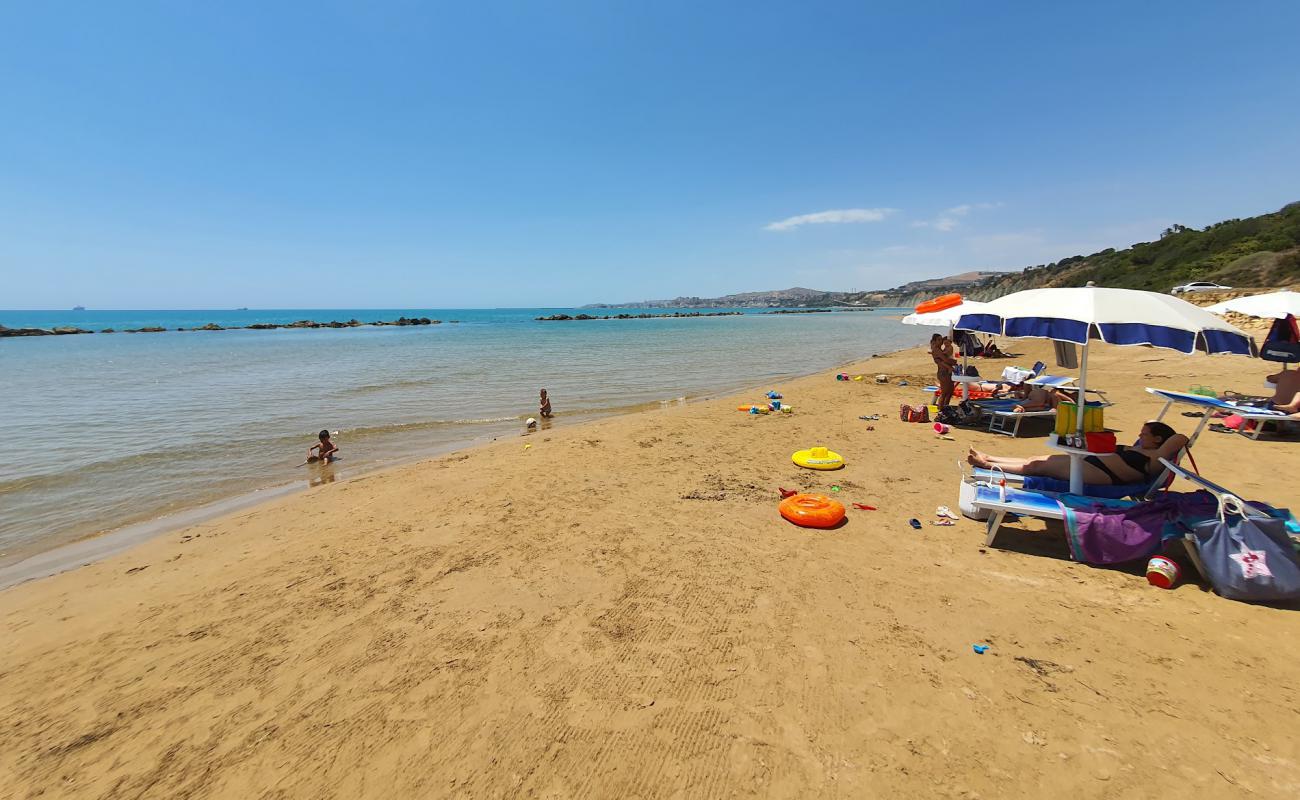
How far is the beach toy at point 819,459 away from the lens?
7672mm

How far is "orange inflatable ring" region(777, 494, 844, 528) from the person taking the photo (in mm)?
5609

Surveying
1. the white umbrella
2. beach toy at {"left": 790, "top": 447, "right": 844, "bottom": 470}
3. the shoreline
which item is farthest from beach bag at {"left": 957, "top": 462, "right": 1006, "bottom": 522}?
the shoreline

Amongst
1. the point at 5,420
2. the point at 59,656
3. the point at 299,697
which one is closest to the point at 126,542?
the point at 59,656

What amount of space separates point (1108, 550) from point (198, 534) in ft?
32.8

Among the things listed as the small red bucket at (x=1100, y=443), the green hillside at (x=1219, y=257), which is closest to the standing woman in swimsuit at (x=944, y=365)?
the small red bucket at (x=1100, y=443)

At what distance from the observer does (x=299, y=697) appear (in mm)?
3434

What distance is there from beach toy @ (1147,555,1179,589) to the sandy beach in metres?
0.10

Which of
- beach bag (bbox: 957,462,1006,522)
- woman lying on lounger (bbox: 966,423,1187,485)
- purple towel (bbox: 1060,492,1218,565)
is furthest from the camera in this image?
beach bag (bbox: 957,462,1006,522)

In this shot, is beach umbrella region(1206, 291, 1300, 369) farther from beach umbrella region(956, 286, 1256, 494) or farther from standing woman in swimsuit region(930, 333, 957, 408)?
beach umbrella region(956, 286, 1256, 494)

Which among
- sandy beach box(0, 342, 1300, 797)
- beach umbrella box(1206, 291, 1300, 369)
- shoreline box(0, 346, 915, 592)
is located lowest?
shoreline box(0, 346, 915, 592)

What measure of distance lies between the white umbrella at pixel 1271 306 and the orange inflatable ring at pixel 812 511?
8507mm

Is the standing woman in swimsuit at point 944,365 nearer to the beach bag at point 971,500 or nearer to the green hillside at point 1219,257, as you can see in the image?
the beach bag at point 971,500

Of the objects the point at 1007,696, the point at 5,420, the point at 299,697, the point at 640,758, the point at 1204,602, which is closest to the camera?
the point at 640,758

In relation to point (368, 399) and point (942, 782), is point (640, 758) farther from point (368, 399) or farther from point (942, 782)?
point (368, 399)
